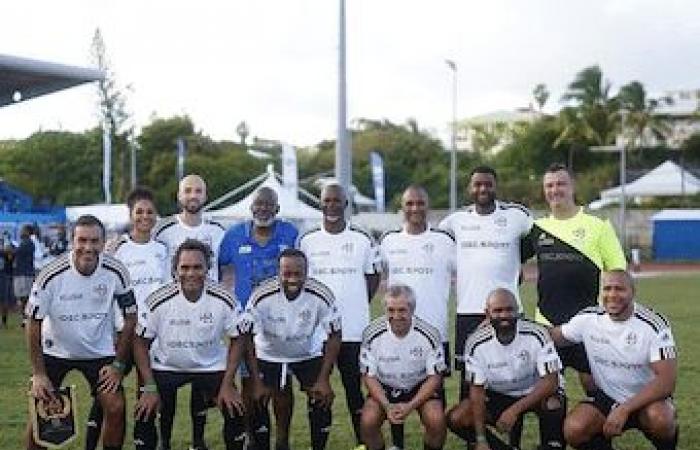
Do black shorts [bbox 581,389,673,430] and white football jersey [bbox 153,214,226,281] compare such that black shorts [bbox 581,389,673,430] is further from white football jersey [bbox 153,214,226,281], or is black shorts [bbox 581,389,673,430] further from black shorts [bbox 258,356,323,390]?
white football jersey [bbox 153,214,226,281]

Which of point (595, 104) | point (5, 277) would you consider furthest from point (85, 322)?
point (595, 104)

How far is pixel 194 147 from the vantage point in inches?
2798

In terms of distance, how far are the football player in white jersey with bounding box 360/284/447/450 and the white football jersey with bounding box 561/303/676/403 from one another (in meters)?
0.99

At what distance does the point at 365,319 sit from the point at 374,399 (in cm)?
83

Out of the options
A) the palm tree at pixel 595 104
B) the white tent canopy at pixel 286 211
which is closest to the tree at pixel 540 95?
the palm tree at pixel 595 104

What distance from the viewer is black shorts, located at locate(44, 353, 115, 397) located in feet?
25.6

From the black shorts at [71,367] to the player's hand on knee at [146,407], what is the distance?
34 centimetres

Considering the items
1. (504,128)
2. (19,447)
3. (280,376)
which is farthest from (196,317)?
(504,128)

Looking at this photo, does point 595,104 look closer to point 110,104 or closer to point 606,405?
point 110,104

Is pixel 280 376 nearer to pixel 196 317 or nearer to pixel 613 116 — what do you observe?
pixel 196 317

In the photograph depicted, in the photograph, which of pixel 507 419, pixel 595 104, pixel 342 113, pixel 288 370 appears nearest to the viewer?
pixel 507 419

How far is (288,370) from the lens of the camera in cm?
841

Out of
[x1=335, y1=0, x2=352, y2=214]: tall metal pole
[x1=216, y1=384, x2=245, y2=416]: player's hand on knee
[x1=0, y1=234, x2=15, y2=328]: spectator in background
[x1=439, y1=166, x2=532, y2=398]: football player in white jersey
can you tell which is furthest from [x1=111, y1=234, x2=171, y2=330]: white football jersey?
[x1=0, y1=234, x2=15, y2=328]: spectator in background

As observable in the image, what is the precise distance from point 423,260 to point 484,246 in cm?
45
